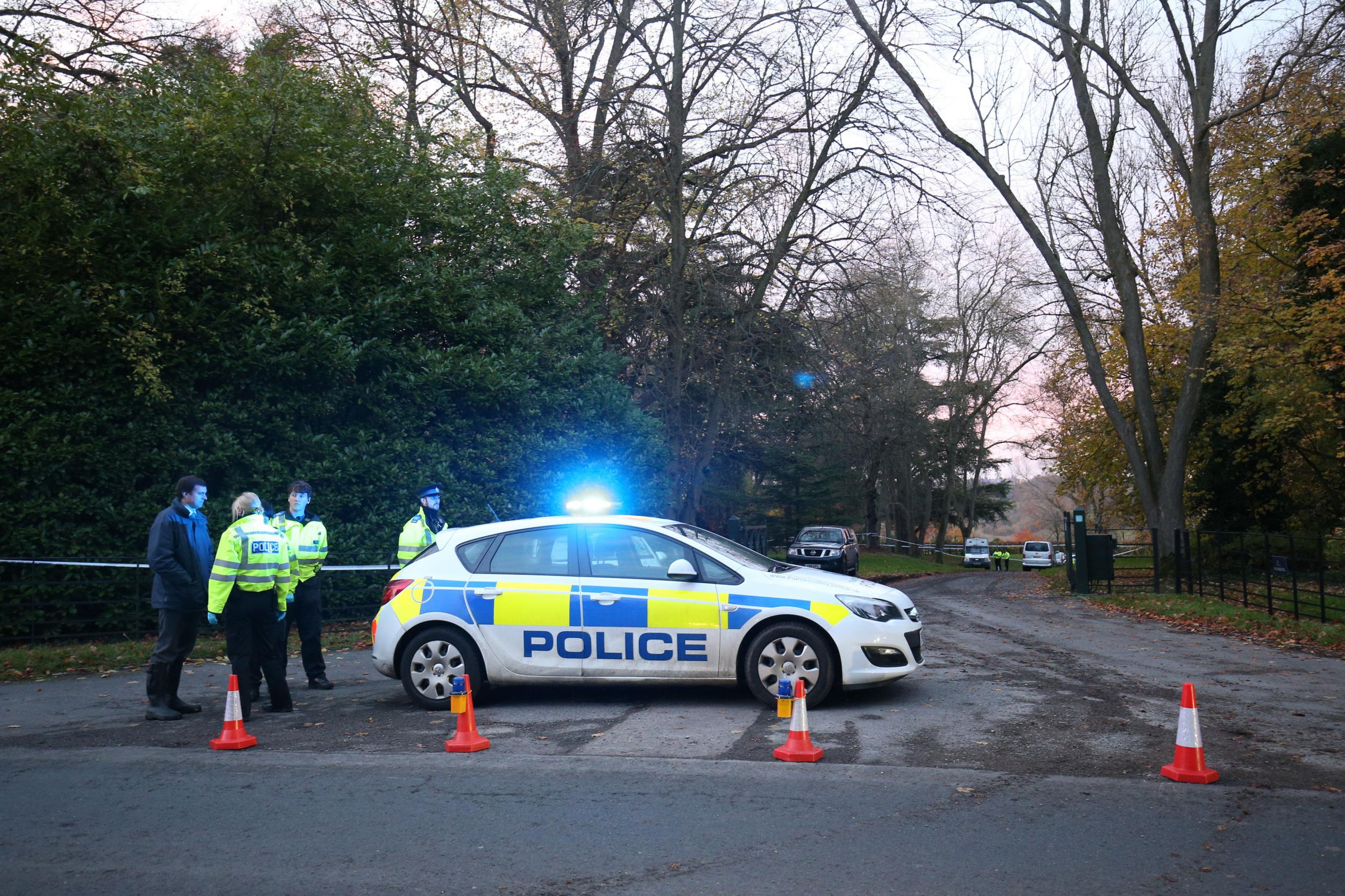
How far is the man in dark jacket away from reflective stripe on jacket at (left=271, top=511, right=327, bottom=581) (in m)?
1.29

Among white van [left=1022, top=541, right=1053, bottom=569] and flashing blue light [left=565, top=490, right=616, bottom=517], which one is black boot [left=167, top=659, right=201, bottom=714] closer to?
flashing blue light [left=565, top=490, right=616, bottom=517]

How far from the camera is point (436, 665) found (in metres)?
8.84

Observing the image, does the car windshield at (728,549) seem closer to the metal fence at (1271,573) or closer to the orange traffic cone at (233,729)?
the orange traffic cone at (233,729)

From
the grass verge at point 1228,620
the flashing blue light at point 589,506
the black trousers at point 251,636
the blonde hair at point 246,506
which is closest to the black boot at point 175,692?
the black trousers at point 251,636

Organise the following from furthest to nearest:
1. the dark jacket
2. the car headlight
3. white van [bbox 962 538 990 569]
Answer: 1. white van [bbox 962 538 990 569]
2. the car headlight
3. the dark jacket

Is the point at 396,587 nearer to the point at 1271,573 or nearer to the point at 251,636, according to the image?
the point at 251,636

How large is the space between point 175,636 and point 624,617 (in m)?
3.65

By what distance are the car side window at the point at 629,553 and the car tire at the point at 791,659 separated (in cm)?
95

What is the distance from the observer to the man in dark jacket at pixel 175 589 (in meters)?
8.24

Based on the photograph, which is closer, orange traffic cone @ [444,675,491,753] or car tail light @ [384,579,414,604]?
orange traffic cone @ [444,675,491,753]

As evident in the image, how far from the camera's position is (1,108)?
12.6 m

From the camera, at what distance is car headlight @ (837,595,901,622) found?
8430 mm

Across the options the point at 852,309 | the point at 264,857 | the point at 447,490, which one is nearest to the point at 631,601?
the point at 264,857

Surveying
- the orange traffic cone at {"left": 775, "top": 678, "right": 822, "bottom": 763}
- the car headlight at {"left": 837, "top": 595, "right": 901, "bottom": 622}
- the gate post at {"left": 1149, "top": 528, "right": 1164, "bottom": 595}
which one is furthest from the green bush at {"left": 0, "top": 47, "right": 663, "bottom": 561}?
the gate post at {"left": 1149, "top": 528, "right": 1164, "bottom": 595}
